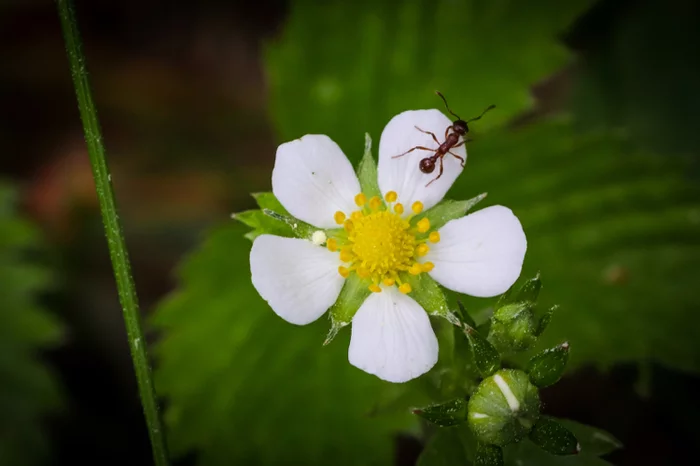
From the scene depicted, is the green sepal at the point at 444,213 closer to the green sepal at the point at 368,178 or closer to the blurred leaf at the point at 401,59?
the green sepal at the point at 368,178

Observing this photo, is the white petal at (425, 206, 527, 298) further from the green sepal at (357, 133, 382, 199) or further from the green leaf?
the green sepal at (357, 133, 382, 199)

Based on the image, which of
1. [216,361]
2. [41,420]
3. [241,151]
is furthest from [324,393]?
[241,151]

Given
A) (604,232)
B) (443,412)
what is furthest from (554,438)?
(604,232)

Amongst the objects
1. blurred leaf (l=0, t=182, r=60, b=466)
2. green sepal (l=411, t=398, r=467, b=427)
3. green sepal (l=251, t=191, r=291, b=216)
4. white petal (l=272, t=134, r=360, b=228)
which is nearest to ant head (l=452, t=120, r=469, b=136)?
white petal (l=272, t=134, r=360, b=228)

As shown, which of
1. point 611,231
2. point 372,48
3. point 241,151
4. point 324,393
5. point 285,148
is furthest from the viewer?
point 241,151

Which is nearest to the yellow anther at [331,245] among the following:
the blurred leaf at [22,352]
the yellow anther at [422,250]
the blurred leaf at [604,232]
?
the yellow anther at [422,250]

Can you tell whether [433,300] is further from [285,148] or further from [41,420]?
[41,420]

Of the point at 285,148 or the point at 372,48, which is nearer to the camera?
the point at 285,148
